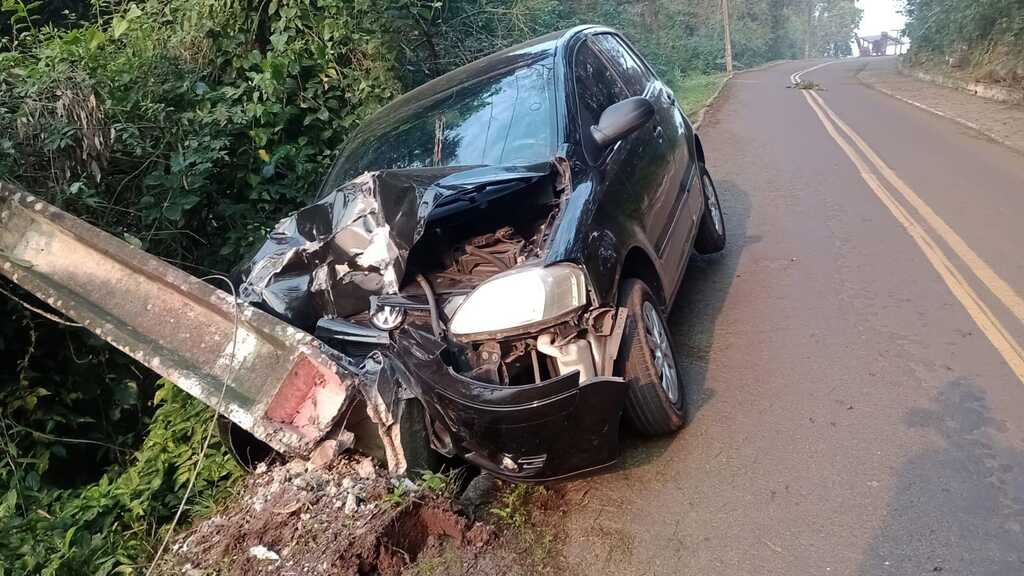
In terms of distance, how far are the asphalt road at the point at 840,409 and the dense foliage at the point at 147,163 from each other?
91.6 inches

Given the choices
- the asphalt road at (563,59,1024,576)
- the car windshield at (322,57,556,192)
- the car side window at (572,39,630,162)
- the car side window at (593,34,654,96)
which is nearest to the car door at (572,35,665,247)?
the car side window at (572,39,630,162)

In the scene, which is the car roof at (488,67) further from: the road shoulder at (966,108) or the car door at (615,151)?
the road shoulder at (966,108)

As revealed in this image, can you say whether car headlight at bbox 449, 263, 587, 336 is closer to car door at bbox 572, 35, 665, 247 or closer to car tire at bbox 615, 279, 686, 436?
car tire at bbox 615, 279, 686, 436

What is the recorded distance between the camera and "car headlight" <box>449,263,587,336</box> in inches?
133

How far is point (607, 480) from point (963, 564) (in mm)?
1517

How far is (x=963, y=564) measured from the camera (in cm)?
303

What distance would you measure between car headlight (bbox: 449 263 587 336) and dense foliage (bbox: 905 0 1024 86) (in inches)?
662

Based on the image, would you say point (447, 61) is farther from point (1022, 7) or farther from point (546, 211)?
point (1022, 7)

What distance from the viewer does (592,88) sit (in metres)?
5.19

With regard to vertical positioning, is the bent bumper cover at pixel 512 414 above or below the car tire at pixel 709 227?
above

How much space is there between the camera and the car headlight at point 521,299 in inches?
133

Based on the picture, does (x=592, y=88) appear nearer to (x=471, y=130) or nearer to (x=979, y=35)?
(x=471, y=130)

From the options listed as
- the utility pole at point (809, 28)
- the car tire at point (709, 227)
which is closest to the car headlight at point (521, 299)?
the car tire at point (709, 227)

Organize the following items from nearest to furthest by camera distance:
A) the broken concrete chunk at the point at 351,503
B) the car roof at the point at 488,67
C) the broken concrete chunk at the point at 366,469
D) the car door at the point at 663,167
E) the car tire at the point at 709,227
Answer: the broken concrete chunk at the point at 351,503 → the broken concrete chunk at the point at 366,469 → the car door at the point at 663,167 → the car roof at the point at 488,67 → the car tire at the point at 709,227
